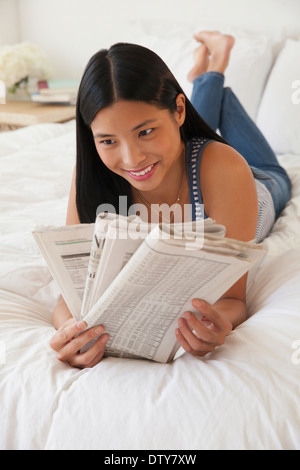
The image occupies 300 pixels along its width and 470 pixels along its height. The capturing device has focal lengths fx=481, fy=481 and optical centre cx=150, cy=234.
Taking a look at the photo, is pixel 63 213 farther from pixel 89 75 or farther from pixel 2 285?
pixel 89 75

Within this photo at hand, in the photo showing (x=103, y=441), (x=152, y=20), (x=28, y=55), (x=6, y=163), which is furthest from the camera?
(x=28, y=55)

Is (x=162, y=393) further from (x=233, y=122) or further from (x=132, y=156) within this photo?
(x=233, y=122)

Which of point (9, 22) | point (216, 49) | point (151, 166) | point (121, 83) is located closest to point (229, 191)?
point (151, 166)

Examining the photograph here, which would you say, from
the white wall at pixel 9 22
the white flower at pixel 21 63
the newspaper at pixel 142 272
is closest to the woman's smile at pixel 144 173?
the newspaper at pixel 142 272

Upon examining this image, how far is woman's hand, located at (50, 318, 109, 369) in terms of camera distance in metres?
0.71

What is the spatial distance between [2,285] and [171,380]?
0.48m

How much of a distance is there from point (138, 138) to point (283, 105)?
4.26 ft

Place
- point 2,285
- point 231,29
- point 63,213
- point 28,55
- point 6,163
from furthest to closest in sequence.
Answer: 1. point 28,55
2. point 231,29
3. point 6,163
4. point 63,213
5. point 2,285

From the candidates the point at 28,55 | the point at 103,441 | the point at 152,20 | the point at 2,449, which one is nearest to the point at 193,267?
the point at 103,441

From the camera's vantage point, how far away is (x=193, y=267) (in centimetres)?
62

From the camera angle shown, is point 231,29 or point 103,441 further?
point 231,29

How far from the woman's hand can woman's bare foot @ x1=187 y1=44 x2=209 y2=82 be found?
1.32m

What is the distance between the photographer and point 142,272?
0.61 metres

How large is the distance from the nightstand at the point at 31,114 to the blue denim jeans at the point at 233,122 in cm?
120
